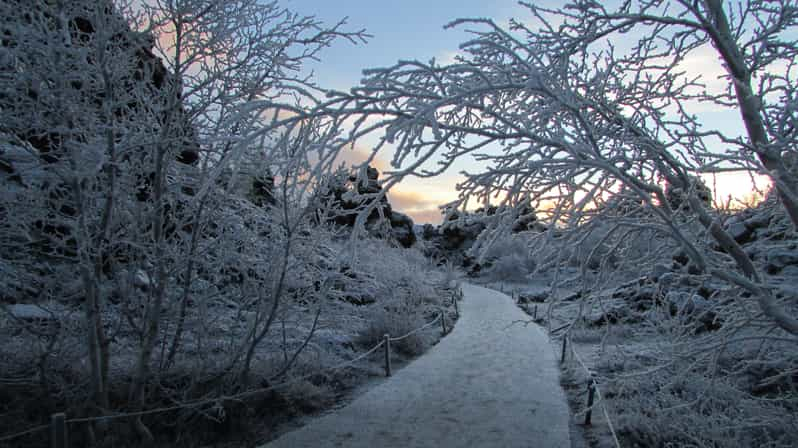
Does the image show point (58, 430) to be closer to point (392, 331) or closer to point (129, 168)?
point (129, 168)

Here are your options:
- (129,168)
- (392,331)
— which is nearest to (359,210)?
(129,168)

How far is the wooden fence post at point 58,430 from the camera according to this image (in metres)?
4.15

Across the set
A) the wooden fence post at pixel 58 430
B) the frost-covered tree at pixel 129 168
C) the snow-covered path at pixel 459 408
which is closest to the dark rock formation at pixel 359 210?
the frost-covered tree at pixel 129 168

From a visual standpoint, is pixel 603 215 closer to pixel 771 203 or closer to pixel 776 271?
pixel 771 203

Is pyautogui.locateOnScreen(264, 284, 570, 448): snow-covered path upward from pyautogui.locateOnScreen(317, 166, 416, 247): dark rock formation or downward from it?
downward

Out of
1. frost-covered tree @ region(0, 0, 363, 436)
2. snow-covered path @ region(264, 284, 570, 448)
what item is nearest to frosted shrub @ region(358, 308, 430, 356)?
snow-covered path @ region(264, 284, 570, 448)

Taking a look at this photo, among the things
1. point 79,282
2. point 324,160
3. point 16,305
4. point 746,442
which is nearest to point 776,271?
point 746,442

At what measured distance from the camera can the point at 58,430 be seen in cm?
418

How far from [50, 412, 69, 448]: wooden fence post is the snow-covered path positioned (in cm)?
231

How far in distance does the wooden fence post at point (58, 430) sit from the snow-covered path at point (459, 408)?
7.58 ft

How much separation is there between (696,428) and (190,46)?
23.7ft

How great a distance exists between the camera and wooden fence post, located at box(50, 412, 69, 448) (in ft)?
13.6

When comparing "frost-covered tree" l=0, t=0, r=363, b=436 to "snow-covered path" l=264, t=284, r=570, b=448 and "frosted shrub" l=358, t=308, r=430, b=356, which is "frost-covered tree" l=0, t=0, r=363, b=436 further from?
"frosted shrub" l=358, t=308, r=430, b=356

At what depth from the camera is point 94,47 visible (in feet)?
15.7
